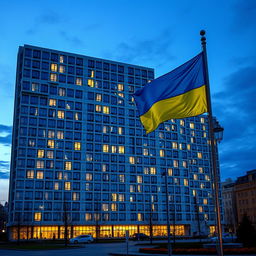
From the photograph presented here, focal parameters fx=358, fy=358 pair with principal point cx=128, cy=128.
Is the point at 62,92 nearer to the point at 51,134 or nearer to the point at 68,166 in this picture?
the point at 51,134

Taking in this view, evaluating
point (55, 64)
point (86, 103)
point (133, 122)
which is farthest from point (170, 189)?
point (55, 64)

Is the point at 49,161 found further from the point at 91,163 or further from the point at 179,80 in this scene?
the point at 179,80

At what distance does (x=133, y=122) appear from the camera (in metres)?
121

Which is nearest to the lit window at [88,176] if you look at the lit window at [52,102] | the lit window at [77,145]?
the lit window at [77,145]

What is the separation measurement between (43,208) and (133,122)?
40588mm


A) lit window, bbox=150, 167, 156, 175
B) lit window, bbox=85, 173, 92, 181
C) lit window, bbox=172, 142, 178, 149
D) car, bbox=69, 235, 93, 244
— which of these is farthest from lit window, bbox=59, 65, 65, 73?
car, bbox=69, 235, 93, 244

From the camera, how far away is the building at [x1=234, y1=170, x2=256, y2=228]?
114 meters

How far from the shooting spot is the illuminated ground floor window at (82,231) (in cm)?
10000

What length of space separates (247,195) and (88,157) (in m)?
53.0

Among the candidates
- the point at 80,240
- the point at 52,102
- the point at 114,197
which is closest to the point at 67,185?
the point at 114,197

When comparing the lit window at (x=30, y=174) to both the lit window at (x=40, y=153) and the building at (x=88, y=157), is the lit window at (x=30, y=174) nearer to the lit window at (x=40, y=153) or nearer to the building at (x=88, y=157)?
the building at (x=88, y=157)

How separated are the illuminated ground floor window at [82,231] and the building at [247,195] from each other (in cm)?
2023

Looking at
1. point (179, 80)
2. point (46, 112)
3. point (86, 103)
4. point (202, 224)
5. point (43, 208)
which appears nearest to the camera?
point (179, 80)

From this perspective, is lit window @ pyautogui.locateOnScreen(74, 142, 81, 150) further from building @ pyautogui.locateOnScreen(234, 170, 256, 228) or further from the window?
building @ pyautogui.locateOnScreen(234, 170, 256, 228)
